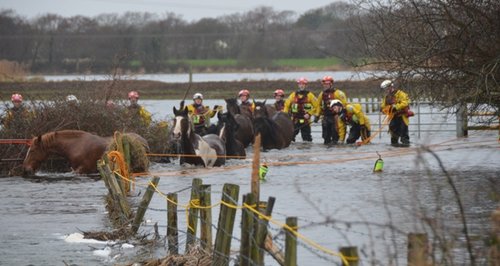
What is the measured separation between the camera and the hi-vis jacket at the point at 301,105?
31.8 metres

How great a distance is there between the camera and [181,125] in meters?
22.4

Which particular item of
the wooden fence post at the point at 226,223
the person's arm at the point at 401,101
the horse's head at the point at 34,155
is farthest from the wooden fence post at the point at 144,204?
the person's arm at the point at 401,101

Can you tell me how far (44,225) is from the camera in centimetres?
1634

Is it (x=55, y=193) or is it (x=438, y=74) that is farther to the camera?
(x=55, y=193)

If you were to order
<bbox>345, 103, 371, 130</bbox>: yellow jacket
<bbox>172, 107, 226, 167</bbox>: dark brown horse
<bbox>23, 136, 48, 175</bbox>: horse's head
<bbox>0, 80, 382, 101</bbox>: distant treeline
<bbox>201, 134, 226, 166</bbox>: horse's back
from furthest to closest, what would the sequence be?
<bbox>0, 80, 382, 101</bbox>: distant treeline
<bbox>345, 103, 371, 130</bbox>: yellow jacket
<bbox>201, 134, 226, 166</bbox>: horse's back
<bbox>23, 136, 48, 175</bbox>: horse's head
<bbox>172, 107, 226, 167</bbox>: dark brown horse

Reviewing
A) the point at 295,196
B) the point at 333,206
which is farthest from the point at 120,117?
the point at 333,206

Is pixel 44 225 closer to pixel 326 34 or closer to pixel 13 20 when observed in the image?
pixel 326 34

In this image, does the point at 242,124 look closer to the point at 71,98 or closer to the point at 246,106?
the point at 246,106

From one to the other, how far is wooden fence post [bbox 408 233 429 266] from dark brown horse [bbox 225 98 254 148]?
20695mm

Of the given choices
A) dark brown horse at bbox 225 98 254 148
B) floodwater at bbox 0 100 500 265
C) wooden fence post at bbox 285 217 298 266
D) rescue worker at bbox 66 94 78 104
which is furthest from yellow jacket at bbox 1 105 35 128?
wooden fence post at bbox 285 217 298 266

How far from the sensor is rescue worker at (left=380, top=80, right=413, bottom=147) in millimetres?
28141

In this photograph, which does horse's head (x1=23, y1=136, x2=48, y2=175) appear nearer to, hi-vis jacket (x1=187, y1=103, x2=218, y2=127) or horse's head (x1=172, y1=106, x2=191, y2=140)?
horse's head (x1=172, y1=106, x2=191, y2=140)

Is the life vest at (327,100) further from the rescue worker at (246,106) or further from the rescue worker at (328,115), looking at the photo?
the rescue worker at (246,106)

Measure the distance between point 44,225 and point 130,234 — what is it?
2.40m
